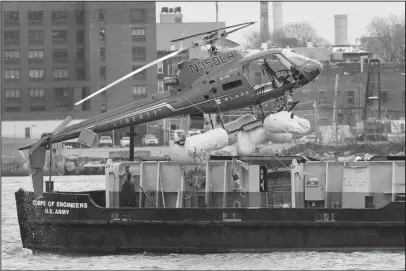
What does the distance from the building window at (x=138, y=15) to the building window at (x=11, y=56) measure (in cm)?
1013

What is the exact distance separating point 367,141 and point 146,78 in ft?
71.5

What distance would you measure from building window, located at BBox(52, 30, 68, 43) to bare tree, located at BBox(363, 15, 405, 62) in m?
31.4

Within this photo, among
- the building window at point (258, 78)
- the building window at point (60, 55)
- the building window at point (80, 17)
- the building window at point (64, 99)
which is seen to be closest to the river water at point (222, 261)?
the building window at point (258, 78)

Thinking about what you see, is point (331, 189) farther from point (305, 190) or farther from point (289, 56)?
point (289, 56)

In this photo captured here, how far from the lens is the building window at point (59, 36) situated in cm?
10912

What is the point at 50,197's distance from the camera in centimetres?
3397

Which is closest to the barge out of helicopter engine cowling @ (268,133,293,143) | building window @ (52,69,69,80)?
helicopter engine cowling @ (268,133,293,143)

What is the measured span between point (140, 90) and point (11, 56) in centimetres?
1139

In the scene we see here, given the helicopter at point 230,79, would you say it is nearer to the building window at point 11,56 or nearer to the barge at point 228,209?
the barge at point 228,209

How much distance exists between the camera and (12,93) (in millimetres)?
108250

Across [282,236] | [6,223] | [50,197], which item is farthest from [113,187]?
[6,223]

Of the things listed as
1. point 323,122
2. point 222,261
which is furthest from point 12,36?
point 222,261

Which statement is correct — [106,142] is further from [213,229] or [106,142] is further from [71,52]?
[213,229]

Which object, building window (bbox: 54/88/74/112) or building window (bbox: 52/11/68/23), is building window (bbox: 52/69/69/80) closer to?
building window (bbox: 54/88/74/112)
